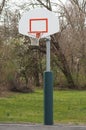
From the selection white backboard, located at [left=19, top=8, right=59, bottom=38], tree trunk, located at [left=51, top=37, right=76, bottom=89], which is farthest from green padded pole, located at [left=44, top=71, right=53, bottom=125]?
tree trunk, located at [left=51, top=37, right=76, bottom=89]

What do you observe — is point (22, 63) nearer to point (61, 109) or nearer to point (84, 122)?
point (61, 109)

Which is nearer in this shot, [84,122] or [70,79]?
[84,122]

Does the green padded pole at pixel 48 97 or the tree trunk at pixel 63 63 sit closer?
the green padded pole at pixel 48 97

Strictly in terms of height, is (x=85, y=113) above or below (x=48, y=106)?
below

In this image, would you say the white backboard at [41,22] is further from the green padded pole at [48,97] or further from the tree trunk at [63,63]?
the tree trunk at [63,63]

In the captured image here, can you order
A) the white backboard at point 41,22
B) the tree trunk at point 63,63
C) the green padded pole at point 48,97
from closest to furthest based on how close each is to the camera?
the green padded pole at point 48,97 < the white backboard at point 41,22 < the tree trunk at point 63,63

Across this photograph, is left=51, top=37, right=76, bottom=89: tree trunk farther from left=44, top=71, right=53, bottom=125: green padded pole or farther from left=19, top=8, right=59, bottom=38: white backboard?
left=44, top=71, right=53, bottom=125: green padded pole

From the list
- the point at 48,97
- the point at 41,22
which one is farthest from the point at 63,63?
the point at 48,97

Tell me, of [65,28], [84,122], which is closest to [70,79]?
[65,28]

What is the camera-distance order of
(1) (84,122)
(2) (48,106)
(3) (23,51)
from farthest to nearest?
(3) (23,51), (1) (84,122), (2) (48,106)

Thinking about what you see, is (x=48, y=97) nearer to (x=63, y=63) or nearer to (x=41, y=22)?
(x=41, y=22)

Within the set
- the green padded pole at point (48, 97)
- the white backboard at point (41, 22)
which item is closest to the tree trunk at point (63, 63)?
the white backboard at point (41, 22)

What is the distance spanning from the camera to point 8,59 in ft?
76.4

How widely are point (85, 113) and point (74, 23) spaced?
2124 cm
